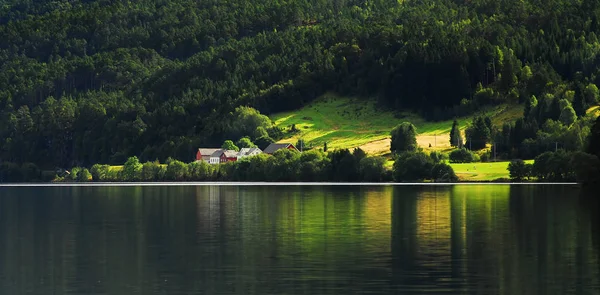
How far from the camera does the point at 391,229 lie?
73.6 m

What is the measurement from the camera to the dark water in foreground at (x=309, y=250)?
47562 mm

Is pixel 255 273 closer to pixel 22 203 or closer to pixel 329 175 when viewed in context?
pixel 22 203

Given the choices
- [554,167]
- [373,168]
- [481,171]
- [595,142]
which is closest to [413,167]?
[373,168]

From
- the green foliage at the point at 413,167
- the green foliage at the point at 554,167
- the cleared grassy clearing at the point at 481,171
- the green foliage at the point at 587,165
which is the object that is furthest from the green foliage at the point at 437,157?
the green foliage at the point at 587,165

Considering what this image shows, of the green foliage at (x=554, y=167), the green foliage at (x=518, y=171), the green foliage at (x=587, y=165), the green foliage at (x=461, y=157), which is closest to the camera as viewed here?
the green foliage at (x=587, y=165)

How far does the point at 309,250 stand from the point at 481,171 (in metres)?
119

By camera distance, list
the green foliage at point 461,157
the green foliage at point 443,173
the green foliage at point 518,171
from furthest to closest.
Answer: the green foliage at point 461,157 < the green foliage at point 443,173 < the green foliage at point 518,171

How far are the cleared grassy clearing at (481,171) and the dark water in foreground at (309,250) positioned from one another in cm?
7012

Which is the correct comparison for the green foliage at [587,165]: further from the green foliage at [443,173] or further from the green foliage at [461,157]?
the green foliage at [461,157]

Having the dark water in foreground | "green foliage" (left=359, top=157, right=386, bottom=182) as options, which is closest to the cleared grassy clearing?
"green foliage" (left=359, top=157, right=386, bottom=182)

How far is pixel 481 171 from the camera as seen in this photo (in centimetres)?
17638

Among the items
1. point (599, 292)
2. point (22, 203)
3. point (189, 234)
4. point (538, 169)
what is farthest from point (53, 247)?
point (538, 169)

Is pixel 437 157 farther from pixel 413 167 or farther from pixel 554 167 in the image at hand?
pixel 554 167

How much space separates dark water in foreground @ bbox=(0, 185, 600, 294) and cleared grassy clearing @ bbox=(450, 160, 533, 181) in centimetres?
7012
